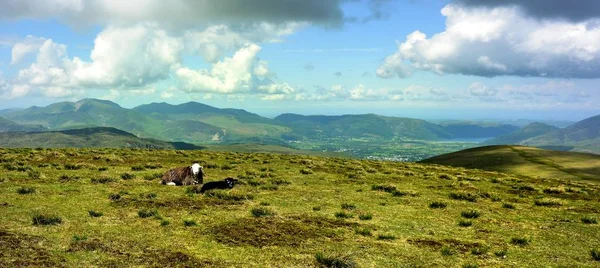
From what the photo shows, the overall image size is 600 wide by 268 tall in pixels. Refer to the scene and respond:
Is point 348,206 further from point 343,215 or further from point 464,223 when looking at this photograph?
point 464,223

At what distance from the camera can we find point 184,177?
96.1 feet

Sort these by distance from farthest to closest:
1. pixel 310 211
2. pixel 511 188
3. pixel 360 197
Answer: pixel 511 188
pixel 360 197
pixel 310 211

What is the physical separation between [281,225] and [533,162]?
56.2 meters

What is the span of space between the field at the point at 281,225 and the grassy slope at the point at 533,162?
2236 cm

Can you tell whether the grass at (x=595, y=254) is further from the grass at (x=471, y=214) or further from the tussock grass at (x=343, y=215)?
the tussock grass at (x=343, y=215)

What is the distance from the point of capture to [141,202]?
73.4 feet

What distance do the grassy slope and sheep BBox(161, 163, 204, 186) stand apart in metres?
44.3

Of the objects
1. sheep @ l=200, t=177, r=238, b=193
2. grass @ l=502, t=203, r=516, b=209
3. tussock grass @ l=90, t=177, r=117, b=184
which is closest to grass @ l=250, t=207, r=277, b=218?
sheep @ l=200, t=177, r=238, b=193

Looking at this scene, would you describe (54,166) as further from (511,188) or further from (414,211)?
(511,188)

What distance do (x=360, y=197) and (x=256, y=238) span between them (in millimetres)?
12215

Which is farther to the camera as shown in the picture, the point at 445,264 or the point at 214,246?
the point at 214,246

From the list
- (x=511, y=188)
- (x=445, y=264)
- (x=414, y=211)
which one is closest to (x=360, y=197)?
(x=414, y=211)

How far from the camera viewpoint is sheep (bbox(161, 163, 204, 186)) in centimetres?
2911

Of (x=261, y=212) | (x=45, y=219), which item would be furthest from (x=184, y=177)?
(x=45, y=219)
